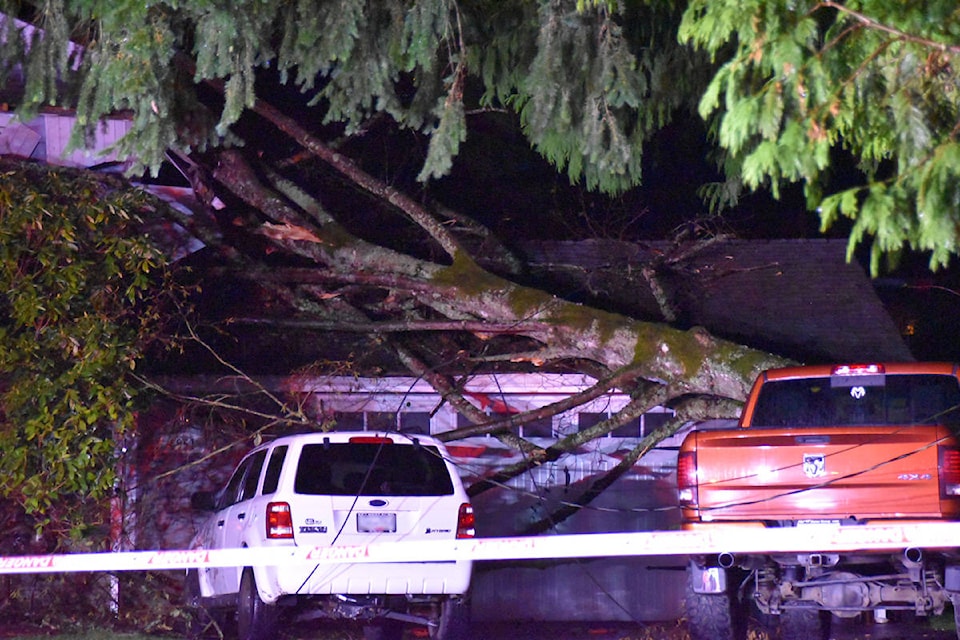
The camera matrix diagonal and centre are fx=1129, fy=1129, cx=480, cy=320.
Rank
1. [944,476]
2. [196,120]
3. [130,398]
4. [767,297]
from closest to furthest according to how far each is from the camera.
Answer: [944,476], [196,120], [130,398], [767,297]

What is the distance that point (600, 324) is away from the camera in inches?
447

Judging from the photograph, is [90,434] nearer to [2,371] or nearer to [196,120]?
[2,371]

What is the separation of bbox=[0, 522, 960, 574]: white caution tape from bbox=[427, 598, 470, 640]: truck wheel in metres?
1.22

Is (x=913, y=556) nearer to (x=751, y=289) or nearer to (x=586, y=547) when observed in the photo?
(x=586, y=547)

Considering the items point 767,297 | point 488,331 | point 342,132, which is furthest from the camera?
point 342,132

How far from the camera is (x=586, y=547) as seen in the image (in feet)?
23.6

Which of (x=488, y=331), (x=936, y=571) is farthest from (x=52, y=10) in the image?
(x=936, y=571)

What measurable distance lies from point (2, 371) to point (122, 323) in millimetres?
1185

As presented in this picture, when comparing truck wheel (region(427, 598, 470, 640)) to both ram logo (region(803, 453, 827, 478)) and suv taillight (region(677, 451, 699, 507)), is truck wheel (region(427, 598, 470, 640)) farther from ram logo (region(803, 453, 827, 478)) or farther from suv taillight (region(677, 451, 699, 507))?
ram logo (region(803, 453, 827, 478))

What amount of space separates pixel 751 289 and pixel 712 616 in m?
6.66

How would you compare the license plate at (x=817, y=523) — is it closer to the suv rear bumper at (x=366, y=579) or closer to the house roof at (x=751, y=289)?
the suv rear bumper at (x=366, y=579)

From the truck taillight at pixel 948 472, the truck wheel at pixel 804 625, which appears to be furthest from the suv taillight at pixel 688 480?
the truck wheel at pixel 804 625

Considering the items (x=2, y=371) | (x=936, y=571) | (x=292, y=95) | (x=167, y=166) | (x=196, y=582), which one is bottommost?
(x=196, y=582)

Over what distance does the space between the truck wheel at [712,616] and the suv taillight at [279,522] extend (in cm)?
316
